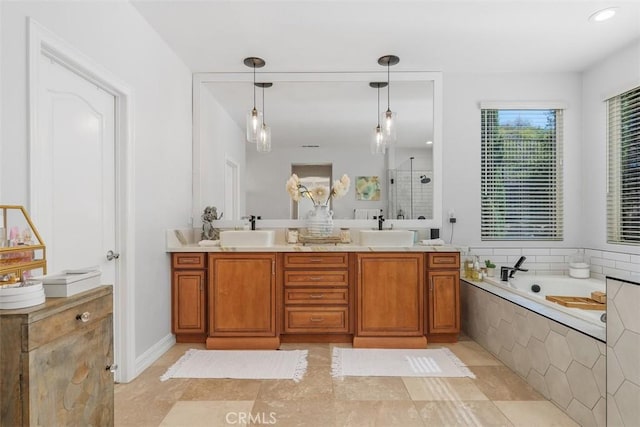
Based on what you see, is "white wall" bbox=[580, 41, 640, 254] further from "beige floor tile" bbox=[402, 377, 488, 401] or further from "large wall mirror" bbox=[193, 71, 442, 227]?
"beige floor tile" bbox=[402, 377, 488, 401]

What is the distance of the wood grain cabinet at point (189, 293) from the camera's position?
298cm

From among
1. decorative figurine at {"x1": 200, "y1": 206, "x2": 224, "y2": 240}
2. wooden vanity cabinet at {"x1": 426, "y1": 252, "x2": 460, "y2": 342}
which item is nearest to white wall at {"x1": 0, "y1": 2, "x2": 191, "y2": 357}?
decorative figurine at {"x1": 200, "y1": 206, "x2": 224, "y2": 240}

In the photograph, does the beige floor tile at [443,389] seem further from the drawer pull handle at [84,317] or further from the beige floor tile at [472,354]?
the drawer pull handle at [84,317]

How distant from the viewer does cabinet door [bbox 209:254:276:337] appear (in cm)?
295

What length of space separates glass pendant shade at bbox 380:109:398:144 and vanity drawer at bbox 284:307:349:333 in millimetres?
1664

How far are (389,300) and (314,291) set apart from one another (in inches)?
24.9

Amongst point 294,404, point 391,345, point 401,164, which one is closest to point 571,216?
point 401,164

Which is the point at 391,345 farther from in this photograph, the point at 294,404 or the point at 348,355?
the point at 294,404

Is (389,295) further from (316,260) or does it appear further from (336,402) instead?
(336,402)

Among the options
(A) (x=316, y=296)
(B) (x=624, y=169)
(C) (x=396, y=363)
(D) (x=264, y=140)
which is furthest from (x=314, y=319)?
(B) (x=624, y=169)

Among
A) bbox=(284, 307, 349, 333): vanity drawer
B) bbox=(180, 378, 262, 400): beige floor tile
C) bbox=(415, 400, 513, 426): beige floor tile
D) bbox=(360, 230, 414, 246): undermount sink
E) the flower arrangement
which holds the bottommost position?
Result: bbox=(415, 400, 513, 426): beige floor tile

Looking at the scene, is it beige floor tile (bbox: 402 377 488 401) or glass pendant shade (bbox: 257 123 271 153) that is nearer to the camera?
beige floor tile (bbox: 402 377 488 401)

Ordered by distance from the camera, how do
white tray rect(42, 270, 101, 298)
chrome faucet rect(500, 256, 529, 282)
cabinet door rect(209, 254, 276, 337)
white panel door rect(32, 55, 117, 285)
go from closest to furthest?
white tray rect(42, 270, 101, 298) → white panel door rect(32, 55, 117, 285) → cabinet door rect(209, 254, 276, 337) → chrome faucet rect(500, 256, 529, 282)

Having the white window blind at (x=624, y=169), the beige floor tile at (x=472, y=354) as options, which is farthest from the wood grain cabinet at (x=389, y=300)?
the white window blind at (x=624, y=169)
